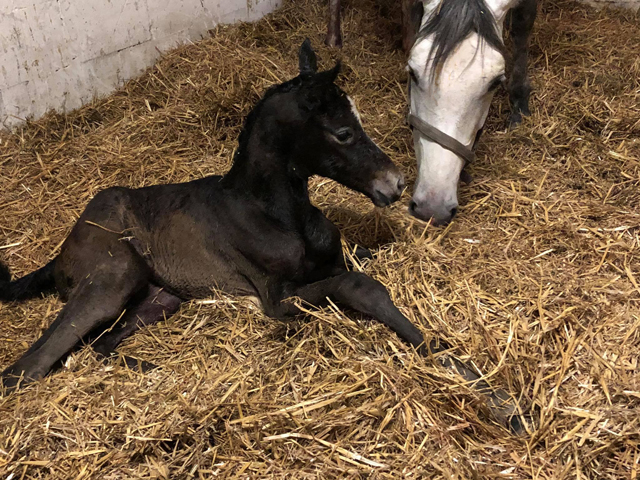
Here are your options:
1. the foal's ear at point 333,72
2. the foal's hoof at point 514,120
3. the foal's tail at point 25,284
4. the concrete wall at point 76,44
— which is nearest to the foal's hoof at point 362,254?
the foal's ear at point 333,72

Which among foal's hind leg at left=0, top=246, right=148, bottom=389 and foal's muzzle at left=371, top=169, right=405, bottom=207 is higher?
foal's muzzle at left=371, top=169, right=405, bottom=207

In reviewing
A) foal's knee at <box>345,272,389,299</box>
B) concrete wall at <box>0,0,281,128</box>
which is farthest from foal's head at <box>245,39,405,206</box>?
concrete wall at <box>0,0,281,128</box>

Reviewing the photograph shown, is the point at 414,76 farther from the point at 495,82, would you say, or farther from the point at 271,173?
the point at 271,173

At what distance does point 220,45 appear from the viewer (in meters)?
4.65

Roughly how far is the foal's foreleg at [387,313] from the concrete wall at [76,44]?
2969 mm

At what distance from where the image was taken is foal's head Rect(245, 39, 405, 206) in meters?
2.14

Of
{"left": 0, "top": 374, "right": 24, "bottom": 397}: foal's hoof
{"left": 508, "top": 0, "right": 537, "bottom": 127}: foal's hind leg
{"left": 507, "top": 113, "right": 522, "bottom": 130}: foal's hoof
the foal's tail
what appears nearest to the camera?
{"left": 0, "top": 374, "right": 24, "bottom": 397}: foal's hoof

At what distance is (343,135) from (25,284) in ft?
5.95

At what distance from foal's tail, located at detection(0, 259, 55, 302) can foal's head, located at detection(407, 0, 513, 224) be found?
6.56ft

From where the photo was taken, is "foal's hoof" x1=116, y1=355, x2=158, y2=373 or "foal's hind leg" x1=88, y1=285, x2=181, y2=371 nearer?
"foal's hoof" x1=116, y1=355, x2=158, y2=373

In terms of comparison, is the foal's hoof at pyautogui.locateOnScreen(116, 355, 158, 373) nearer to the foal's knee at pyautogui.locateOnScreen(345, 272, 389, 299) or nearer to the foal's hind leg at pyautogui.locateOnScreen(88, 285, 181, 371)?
the foal's hind leg at pyautogui.locateOnScreen(88, 285, 181, 371)

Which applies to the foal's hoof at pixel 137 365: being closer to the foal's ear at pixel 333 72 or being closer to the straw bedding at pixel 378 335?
the straw bedding at pixel 378 335

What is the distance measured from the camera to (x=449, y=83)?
102 inches

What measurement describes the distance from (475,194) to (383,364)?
5.45 ft
